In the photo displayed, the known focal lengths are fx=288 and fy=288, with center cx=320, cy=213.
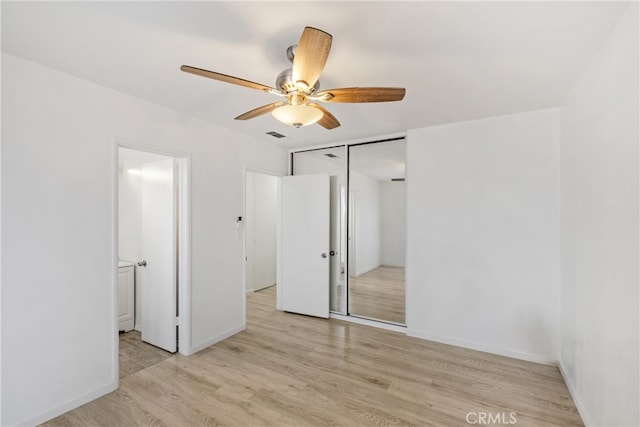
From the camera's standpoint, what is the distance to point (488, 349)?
118 inches

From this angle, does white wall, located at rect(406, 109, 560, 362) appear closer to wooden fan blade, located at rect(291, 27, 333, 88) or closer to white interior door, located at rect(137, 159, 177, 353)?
Answer: wooden fan blade, located at rect(291, 27, 333, 88)

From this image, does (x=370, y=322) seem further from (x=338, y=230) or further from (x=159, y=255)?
(x=159, y=255)

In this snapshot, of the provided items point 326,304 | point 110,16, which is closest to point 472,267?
point 326,304

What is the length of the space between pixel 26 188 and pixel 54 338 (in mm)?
1050

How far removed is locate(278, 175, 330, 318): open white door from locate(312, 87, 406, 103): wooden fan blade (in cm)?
224

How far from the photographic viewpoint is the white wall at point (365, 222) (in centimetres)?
405

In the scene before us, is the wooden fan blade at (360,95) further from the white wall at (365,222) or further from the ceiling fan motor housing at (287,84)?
the white wall at (365,222)

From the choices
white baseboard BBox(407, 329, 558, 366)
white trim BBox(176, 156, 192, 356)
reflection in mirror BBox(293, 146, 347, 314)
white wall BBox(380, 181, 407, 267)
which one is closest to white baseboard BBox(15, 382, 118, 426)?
white trim BBox(176, 156, 192, 356)

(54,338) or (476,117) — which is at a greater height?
(476,117)

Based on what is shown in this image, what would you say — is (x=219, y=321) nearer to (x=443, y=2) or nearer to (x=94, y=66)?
(x=94, y=66)

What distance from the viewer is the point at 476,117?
2.98 metres

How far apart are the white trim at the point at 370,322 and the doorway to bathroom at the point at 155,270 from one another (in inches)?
76.2

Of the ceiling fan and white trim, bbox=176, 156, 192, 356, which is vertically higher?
the ceiling fan

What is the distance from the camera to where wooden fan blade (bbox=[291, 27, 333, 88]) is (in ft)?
4.05
